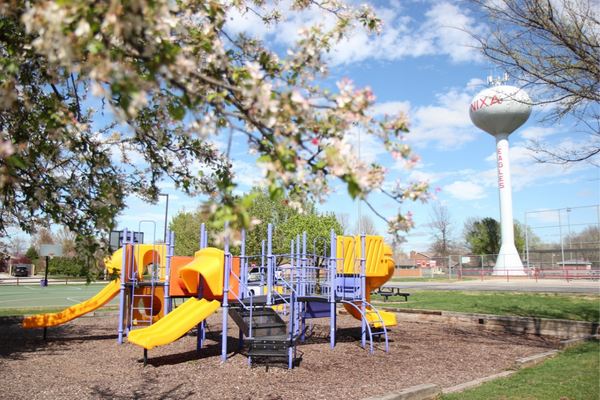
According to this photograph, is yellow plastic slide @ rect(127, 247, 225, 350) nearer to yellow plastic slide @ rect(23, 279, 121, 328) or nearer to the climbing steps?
the climbing steps

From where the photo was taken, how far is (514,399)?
5391 millimetres

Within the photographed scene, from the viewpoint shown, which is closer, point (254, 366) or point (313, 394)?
point (313, 394)

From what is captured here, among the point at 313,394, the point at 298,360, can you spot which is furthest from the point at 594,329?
the point at 313,394

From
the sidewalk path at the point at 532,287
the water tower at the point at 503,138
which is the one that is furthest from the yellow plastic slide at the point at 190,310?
the water tower at the point at 503,138

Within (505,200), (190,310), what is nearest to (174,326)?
(190,310)

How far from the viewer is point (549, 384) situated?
5965 mm

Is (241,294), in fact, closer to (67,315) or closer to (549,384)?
(67,315)

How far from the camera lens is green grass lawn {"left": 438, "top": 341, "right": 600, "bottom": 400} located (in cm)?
548

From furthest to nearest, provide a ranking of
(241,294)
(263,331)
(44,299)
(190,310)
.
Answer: (44,299)
(241,294)
(190,310)
(263,331)

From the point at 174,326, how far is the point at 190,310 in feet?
1.88

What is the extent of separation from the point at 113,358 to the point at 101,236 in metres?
5.73

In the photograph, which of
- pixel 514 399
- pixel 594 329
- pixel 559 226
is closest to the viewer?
pixel 514 399

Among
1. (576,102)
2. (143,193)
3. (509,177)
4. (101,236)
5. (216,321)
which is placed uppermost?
(509,177)

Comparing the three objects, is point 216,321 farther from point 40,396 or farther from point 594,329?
point 594,329
